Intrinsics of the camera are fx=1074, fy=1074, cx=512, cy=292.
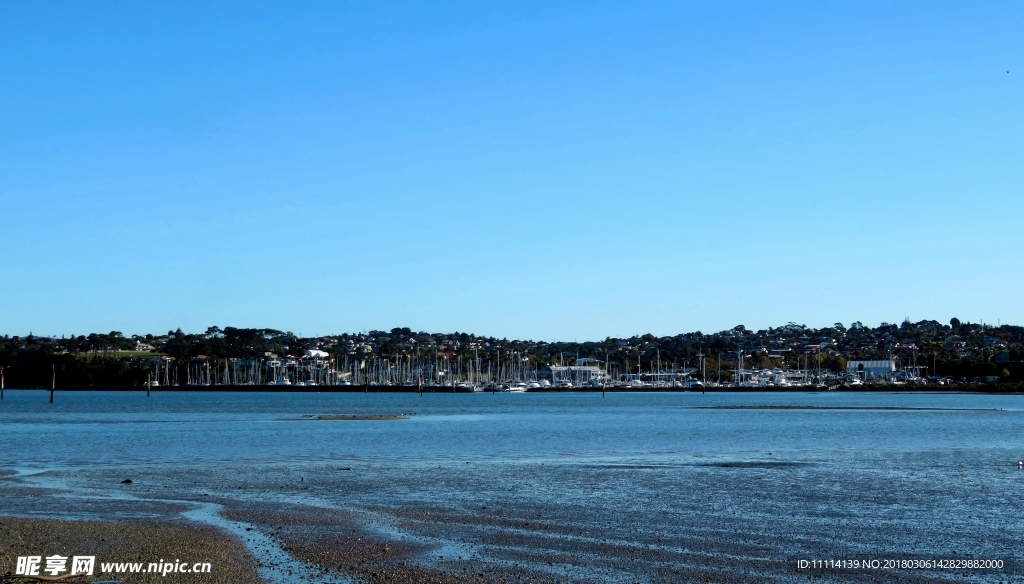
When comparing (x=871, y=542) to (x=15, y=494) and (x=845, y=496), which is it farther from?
(x=15, y=494)

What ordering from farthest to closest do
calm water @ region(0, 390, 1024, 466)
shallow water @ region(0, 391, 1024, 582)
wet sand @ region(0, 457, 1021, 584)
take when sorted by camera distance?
calm water @ region(0, 390, 1024, 466), shallow water @ region(0, 391, 1024, 582), wet sand @ region(0, 457, 1021, 584)

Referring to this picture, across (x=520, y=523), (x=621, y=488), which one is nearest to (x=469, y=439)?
(x=621, y=488)

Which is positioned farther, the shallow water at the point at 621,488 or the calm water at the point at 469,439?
the calm water at the point at 469,439

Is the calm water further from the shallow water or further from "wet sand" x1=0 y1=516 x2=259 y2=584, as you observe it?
"wet sand" x1=0 y1=516 x2=259 y2=584

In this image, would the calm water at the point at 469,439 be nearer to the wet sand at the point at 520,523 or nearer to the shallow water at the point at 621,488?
the shallow water at the point at 621,488

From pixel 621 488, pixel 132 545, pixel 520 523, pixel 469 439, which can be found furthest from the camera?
pixel 469 439

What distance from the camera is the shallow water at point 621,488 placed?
2047 cm

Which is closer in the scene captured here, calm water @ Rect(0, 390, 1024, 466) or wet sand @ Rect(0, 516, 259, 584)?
wet sand @ Rect(0, 516, 259, 584)

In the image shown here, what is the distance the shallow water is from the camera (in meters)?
20.5

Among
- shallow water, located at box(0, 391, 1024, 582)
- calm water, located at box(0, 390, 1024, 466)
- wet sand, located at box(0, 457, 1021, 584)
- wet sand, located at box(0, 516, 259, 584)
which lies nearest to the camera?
wet sand, located at box(0, 516, 259, 584)

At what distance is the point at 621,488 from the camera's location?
103ft

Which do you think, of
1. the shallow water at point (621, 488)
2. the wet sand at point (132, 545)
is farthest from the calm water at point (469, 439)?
the wet sand at point (132, 545)

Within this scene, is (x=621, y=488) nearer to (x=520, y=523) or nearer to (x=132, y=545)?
(x=520, y=523)

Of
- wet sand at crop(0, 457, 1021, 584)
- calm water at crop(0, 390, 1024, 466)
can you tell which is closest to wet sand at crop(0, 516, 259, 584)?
wet sand at crop(0, 457, 1021, 584)
